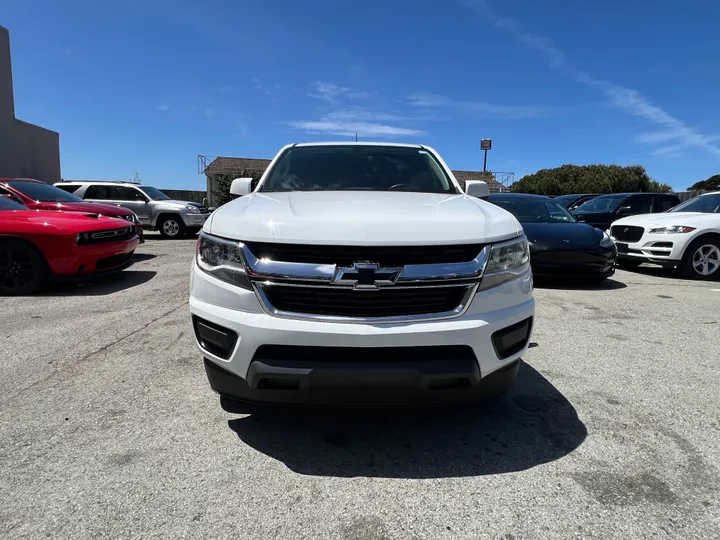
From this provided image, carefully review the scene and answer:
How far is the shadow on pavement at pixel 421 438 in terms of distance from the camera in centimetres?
212

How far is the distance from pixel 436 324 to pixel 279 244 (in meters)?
0.82

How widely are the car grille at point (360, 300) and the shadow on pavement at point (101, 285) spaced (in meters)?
4.84

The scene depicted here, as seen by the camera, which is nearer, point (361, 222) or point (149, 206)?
point (361, 222)

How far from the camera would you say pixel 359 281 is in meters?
1.97

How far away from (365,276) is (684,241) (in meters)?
7.98

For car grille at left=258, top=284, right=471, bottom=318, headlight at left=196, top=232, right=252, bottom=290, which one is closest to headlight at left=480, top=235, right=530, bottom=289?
car grille at left=258, top=284, right=471, bottom=318

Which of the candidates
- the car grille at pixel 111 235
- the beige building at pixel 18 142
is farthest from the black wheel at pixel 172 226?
the beige building at pixel 18 142

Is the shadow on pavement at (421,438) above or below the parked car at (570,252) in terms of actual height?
below

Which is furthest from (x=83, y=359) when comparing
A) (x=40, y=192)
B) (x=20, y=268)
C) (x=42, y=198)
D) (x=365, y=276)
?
(x=40, y=192)

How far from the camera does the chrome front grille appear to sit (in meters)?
1.99

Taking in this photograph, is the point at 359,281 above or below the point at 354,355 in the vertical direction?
above

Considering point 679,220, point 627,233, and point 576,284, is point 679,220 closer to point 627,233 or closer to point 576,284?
point 627,233

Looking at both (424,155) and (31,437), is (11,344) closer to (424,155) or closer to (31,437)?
(31,437)

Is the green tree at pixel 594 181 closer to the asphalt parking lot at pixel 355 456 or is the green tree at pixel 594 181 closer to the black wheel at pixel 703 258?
the black wheel at pixel 703 258
